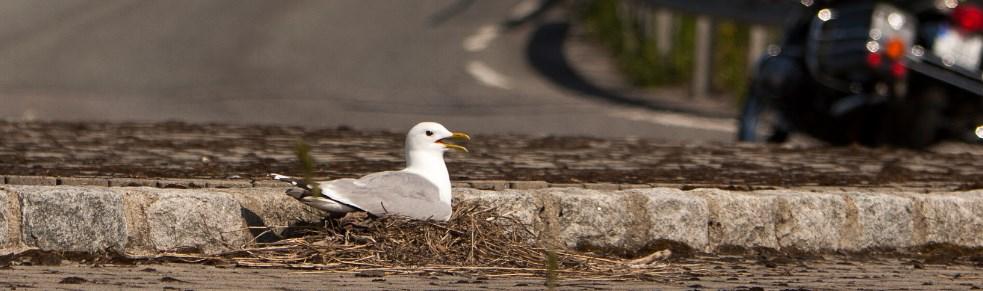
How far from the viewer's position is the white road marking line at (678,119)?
16.8 meters

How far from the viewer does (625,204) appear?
7016 millimetres

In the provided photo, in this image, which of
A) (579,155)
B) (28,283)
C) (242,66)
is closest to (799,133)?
(579,155)

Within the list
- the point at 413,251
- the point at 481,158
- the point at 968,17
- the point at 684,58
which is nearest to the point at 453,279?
the point at 413,251

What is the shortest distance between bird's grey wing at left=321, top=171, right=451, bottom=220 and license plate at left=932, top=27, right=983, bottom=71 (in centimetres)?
620

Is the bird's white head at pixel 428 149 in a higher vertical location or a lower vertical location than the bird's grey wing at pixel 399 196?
higher

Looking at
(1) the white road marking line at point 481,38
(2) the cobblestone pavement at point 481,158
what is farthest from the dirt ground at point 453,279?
(1) the white road marking line at point 481,38

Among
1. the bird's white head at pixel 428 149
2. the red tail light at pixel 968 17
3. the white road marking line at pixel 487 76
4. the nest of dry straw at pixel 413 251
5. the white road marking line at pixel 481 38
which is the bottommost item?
the nest of dry straw at pixel 413 251

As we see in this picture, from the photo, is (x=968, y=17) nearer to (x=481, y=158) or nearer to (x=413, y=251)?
(x=481, y=158)

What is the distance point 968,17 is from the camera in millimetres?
11938

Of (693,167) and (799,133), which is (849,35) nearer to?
(799,133)

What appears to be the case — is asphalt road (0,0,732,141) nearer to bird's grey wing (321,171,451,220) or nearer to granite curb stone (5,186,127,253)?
granite curb stone (5,186,127,253)

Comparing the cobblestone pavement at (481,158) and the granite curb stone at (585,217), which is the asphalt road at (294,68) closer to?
the cobblestone pavement at (481,158)

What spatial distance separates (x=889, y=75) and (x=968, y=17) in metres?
0.59

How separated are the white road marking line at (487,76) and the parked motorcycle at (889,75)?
7.95 m
